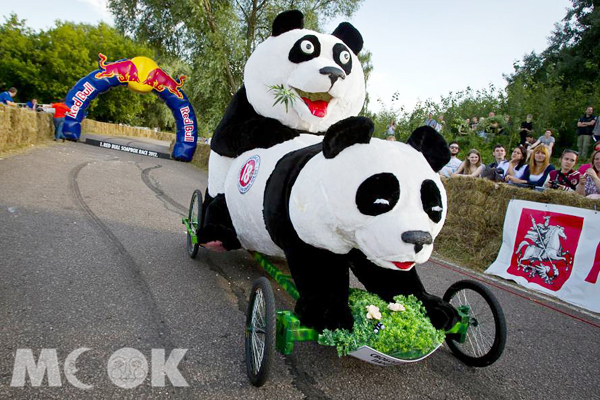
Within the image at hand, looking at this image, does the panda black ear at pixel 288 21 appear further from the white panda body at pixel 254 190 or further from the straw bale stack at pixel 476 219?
the straw bale stack at pixel 476 219

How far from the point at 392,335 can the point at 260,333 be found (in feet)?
2.90

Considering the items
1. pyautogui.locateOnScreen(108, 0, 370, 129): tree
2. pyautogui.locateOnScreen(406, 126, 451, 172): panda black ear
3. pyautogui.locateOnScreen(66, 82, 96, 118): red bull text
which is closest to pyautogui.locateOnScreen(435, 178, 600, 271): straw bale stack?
pyautogui.locateOnScreen(406, 126, 451, 172): panda black ear

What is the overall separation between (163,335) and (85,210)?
167 inches

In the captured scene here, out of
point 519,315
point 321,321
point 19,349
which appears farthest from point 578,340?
point 19,349

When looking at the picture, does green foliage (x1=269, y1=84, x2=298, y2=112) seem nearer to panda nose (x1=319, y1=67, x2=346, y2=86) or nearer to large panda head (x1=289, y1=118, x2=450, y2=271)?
panda nose (x1=319, y1=67, x2=346, y2=86)

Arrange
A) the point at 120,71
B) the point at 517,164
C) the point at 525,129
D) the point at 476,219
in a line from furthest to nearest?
1. the point at 120,71
2. the point at 525,129
3. the point at 517,164
4. the point at 476,219

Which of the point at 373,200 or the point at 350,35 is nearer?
the point at 373,200

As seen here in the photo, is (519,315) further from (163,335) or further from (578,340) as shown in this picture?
(163,335)

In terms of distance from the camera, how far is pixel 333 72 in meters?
3.33

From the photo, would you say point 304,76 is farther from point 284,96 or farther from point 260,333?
point 260,333

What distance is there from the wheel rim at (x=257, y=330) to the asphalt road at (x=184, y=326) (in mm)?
154

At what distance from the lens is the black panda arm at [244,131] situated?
11.7ft

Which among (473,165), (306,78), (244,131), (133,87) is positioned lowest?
(244,131)

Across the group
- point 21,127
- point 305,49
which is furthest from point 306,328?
point 21,127
